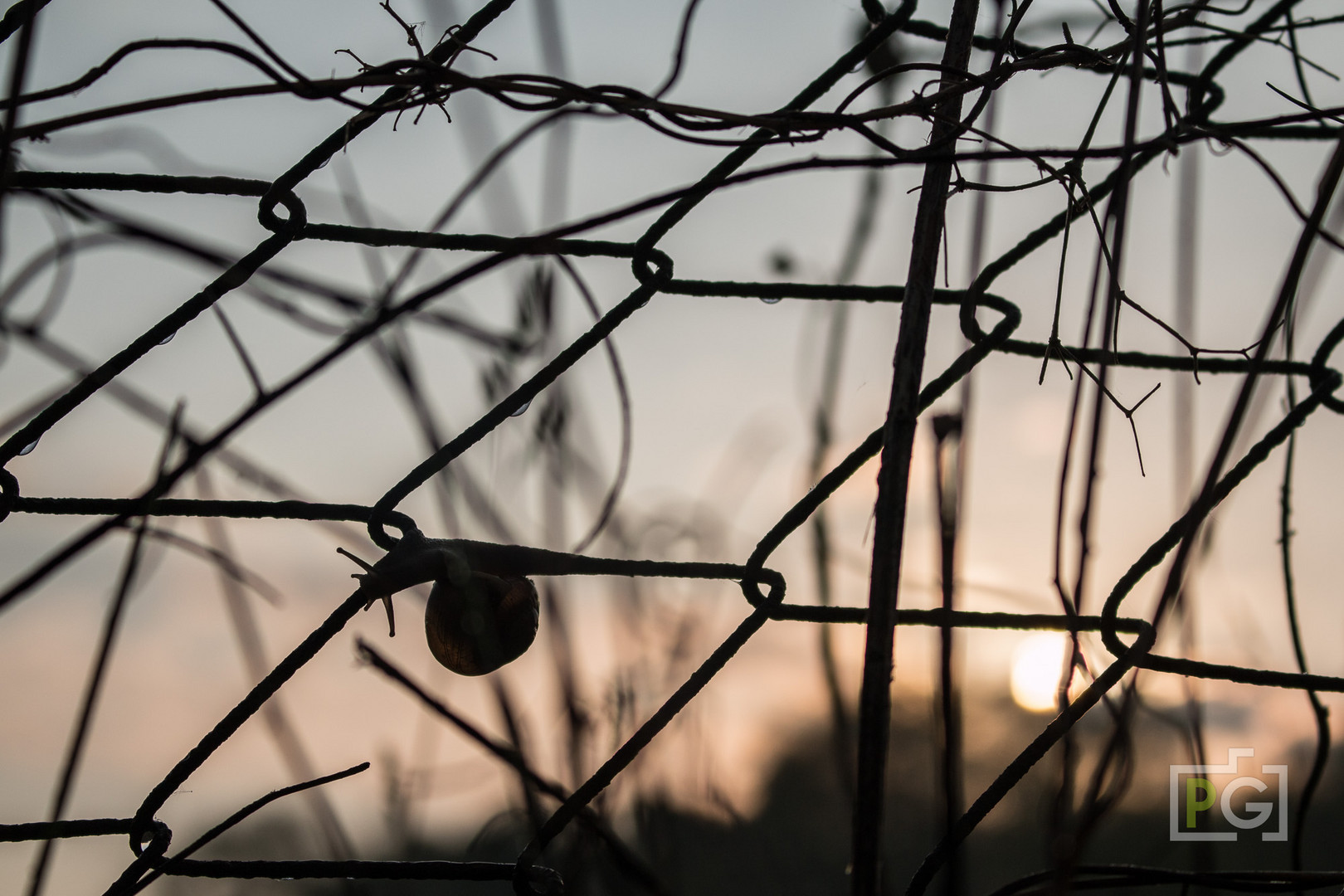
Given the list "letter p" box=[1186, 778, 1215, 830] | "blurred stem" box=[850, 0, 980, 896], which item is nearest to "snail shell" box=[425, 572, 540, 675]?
"blurred stem" box=[850, 0, 980, 896]

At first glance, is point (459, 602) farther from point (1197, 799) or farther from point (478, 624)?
point (1197, 799)

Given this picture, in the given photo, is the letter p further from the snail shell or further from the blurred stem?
the snail shell

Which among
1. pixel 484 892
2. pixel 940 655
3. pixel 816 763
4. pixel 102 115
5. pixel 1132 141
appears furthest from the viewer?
pixel 816 763

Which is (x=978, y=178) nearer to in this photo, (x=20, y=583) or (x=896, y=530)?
(x=896, y=530)

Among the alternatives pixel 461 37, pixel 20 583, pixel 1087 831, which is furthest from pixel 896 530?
pixel 20 583

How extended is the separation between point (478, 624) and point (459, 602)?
0.02 meters

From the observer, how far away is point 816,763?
4.43m

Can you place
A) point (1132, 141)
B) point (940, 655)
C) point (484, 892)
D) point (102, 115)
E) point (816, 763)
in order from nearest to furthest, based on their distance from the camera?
point (1132, 141) → point (102, 115) → point (940, 655) → point (484, 892) → point (816, 763)

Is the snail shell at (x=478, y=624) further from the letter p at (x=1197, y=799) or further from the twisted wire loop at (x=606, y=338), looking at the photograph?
the letter p at (x=1197, y=799)

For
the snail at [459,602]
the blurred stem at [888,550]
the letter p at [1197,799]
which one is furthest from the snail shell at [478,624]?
the letter p at [1197,799]

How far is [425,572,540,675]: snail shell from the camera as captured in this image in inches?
24.8

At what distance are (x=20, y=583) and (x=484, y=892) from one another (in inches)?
92.3

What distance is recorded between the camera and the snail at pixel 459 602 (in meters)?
0.63

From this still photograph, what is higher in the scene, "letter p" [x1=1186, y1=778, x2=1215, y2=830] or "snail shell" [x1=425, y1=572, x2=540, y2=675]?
"letter p" [x1=1186, y1=778, x2=1215, y2=830]
